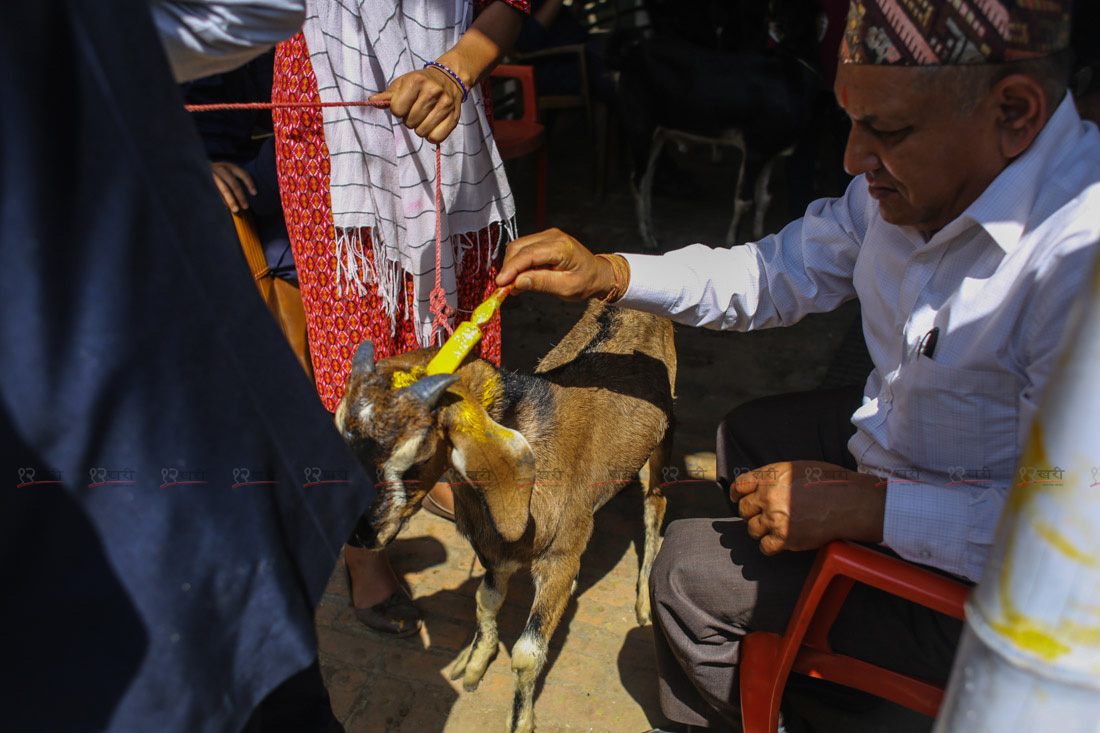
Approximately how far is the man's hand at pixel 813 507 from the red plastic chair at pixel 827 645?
0.06 meters

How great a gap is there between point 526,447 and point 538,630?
0.83m

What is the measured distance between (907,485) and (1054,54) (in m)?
1.08

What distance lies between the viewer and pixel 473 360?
8.62 ft

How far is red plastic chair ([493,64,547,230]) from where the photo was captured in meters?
5.22

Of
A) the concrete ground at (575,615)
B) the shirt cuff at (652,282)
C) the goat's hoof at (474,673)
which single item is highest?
the shirt cuff at (652,282)

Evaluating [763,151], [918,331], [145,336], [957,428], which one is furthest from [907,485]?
[763,151]

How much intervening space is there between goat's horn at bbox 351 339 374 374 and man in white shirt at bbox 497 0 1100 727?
480mm

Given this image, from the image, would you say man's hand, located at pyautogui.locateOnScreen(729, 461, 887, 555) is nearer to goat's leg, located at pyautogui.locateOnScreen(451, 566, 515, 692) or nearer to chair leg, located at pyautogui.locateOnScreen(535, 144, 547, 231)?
goat's leg, located at pyautogui.locateOnScreen(451, 566, 515, 692)

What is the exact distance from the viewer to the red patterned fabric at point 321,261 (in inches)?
102

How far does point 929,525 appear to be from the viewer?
6.44ft

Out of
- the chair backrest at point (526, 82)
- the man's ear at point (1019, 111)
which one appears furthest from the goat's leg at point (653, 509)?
the chair backrest at point (526, 82)

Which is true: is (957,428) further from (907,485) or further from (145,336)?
(145,336)

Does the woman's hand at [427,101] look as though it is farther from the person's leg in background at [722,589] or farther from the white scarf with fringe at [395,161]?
the person's leg in background at [722,589]

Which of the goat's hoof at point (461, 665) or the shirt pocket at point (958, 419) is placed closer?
the shirt pocket at point (958, 419)
